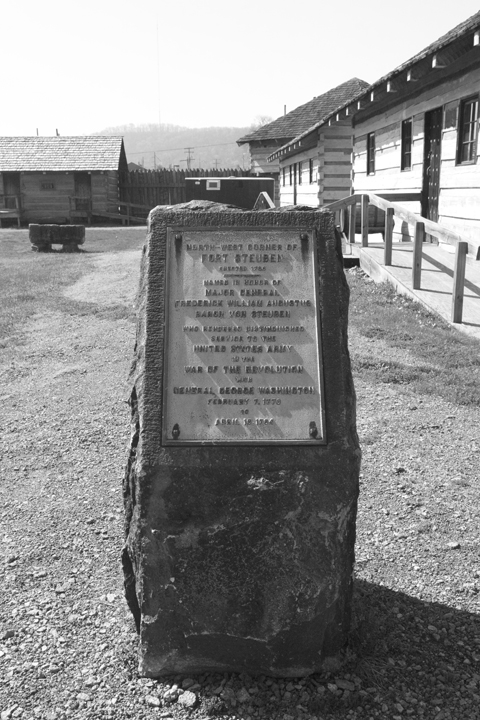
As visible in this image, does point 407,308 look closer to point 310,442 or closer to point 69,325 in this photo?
point 69,325

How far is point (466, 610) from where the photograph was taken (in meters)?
3.14

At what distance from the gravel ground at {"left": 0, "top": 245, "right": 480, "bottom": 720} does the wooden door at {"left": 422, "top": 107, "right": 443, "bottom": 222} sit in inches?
314

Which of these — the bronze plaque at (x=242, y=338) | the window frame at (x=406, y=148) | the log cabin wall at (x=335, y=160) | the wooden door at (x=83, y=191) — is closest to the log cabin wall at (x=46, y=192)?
the wooden door at (x=83, y=191)

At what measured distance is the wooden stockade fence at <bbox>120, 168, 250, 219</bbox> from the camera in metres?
36.2

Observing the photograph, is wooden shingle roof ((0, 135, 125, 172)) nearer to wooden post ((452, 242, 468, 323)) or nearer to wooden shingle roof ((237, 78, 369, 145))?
wooden shingle roof ((237, 78, 369, 145))

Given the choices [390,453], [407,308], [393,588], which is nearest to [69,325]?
[407,308]

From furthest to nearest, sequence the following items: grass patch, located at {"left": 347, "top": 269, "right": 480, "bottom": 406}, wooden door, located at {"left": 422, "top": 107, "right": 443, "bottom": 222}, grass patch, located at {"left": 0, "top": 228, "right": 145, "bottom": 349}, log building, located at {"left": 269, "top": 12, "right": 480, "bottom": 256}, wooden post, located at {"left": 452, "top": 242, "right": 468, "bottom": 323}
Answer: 1. wooden door, located at {"left": 422, "top": 107, "right": 443, "bottom": 222}
2. log building, located at {"left": 269, "top": 12, "right": 480, "bottom": 256}
3. grass patch, located at {"left": 0, "top": 228, "right": 145, "bottom": 349}
4. wooden post, located at {"left": 452, "top": 242, "right": 468, "bottom": 323}
5. grass patch, located at {"left": 347, "top": 269, "right": 480, "bottom": 406}

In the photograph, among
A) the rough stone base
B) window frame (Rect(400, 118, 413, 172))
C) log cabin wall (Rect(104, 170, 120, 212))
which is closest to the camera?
window frame (Rect(400, 118, 413, 172))

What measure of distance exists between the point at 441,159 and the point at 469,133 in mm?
1079

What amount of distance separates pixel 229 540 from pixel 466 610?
128 centimetres

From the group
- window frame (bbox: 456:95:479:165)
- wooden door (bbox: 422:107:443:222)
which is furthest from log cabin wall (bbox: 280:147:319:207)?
window frame (bbox: 456:95:479:165)

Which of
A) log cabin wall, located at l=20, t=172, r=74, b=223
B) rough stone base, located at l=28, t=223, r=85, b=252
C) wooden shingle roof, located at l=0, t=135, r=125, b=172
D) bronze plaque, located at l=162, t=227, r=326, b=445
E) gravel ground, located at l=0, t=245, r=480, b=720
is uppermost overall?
wooden shingle roof, located at l=0, t=135, r=125, b=172

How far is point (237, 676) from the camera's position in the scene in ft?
8.95

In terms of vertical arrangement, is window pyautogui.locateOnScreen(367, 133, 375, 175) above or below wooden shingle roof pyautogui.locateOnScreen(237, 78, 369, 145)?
below
